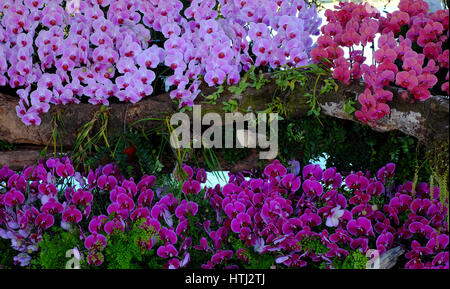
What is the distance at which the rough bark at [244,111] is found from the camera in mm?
2070

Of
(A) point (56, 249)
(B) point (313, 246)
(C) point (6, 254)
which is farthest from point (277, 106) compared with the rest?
(C) point (6, 254)

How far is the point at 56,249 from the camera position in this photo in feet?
7.66

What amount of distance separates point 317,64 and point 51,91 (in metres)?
1.53

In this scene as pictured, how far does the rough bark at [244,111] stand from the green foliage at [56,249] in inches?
25.6

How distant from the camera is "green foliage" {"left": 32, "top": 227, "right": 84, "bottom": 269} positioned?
7.60 ft

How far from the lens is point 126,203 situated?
2.48 metres

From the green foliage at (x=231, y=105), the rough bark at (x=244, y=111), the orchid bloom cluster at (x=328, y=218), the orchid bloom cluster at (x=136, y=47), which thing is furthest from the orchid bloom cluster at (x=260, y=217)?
the orchid bloom cluster at (x=136, y=47)

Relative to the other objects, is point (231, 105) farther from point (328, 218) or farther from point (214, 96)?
point (328, 218)

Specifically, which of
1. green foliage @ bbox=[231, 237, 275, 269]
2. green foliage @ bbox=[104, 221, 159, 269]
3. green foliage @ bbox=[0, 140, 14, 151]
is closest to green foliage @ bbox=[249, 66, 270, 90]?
green foliage @ bbox=[231, 237, 275, 269]

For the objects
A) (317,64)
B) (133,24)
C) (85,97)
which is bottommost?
(85,97)

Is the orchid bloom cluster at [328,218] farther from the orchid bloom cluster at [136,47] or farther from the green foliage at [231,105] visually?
the orchid bloom cluster at [136,47]

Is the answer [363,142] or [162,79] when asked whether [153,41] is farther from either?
[363,142]
